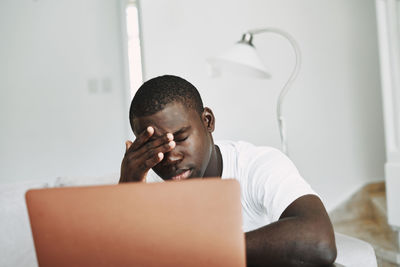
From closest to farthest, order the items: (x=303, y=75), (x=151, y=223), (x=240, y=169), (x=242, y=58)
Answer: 1. (x=151, y=223)
2. (x=240, y=169)
3. (x=242, y=58)
4. (x=303, y=75)

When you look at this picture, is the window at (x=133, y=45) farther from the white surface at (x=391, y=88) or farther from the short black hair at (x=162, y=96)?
the short black hair at (x=162, y=96)

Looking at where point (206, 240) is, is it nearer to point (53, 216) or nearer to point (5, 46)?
point (53, 216)

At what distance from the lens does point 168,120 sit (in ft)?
3.03

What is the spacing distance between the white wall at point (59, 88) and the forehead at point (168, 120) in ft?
6.38

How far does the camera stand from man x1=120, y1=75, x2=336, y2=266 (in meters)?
0.59

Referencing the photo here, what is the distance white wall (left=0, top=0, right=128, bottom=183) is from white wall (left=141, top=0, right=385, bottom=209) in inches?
21.8

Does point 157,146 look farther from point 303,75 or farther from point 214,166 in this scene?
point 303,75

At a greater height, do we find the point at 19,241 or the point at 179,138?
the point at 179,138

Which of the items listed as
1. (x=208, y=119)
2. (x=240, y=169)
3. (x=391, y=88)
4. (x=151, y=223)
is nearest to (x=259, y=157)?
(x=240, y=169)

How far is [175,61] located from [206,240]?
2.18 m

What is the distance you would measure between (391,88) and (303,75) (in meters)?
0.68

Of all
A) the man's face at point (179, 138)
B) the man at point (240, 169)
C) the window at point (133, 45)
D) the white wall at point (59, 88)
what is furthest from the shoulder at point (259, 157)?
the white wall at point (59, 88)

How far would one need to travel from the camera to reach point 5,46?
2818 mm

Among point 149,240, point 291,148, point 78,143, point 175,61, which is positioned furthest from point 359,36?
point 149,240
